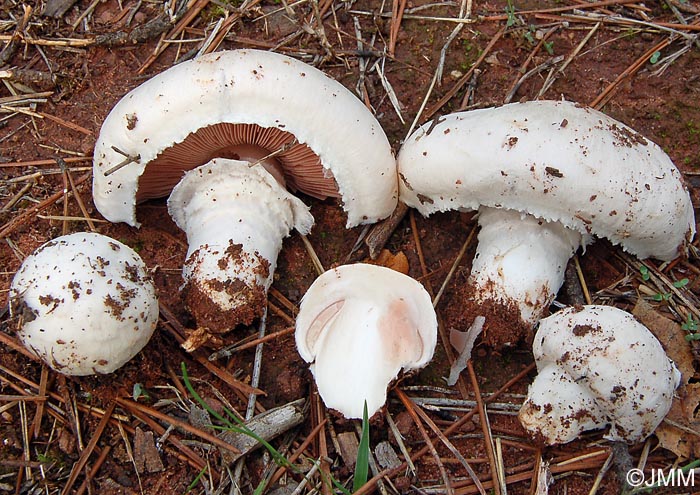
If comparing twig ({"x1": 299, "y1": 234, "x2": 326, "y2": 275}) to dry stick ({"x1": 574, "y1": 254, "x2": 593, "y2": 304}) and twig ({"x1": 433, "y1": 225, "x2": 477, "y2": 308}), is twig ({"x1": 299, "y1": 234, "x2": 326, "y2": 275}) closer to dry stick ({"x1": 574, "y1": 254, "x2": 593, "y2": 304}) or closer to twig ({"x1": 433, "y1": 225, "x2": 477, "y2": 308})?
twig ({"x1": 433, "y1": 225, "x2": 477, "y2": 308})

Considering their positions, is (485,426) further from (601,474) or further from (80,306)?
(80,306)

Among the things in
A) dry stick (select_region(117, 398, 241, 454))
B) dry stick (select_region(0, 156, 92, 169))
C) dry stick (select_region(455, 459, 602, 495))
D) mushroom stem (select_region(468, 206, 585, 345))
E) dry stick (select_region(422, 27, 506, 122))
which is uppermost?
dry stick (select_region(422, 27, 506, 122))

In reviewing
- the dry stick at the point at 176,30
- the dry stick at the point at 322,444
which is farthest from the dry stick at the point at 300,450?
the dry stick at the point at 176,30

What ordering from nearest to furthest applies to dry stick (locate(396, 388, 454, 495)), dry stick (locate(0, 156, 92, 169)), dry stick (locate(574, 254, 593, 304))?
dry stick (locate(396, 388, 454, 495)) → dry stick (locate(574, 254, 593, 304)) → dry stick (locate(0, 156, 92, 169))

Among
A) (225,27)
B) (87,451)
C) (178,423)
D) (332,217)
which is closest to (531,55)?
(332,217)

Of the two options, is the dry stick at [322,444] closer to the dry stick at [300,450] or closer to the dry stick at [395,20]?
the dry stick at [300,450]

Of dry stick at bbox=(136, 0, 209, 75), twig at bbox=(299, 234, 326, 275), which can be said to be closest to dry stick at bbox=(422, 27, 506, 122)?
twig at bbox=(299, 234, 326, 275)

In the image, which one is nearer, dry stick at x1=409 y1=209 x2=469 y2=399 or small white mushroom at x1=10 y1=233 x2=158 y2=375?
small white mushroom at x1=10 y1=233 x2=158 y2=375
